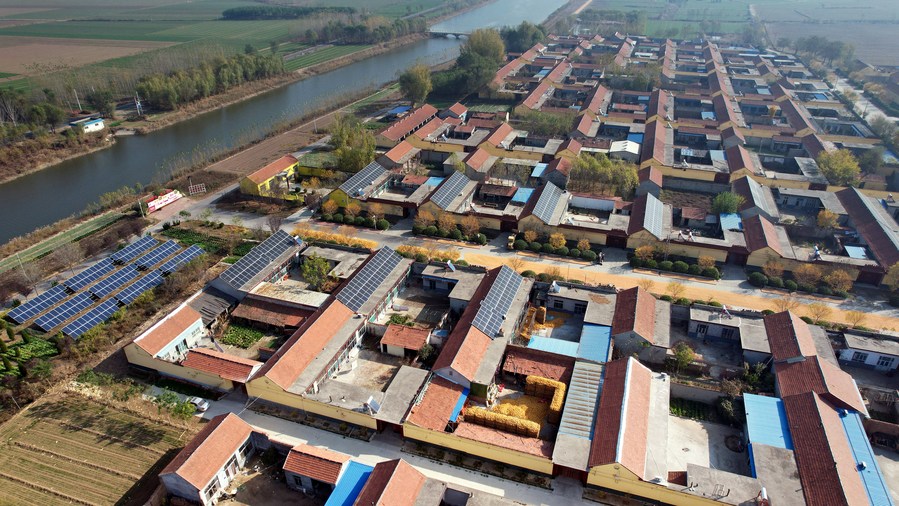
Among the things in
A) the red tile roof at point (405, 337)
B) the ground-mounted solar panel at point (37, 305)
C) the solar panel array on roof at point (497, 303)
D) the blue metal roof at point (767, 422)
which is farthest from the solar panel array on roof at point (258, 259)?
the blue metal roof at point (767, 422)

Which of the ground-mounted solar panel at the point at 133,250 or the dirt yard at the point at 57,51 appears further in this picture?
the dirt yard at the point at 57,51

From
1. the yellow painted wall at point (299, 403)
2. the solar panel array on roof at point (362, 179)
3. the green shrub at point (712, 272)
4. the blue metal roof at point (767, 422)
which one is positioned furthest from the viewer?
the solar panel array on roof at point (362, 179)

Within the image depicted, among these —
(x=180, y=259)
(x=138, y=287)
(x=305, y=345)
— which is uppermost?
(x=305, y=345)

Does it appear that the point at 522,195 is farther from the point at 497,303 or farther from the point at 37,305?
the point at 37,305

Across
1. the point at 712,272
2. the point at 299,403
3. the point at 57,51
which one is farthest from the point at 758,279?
the point at 57,51

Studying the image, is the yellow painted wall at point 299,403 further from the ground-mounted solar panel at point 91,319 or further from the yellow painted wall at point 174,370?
the ground-mounted solar panel at point 91,319

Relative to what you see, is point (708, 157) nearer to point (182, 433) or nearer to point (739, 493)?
point (739, 493)
